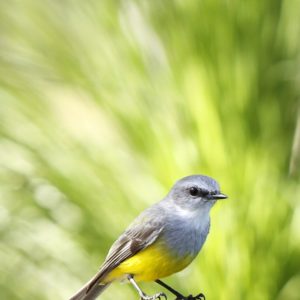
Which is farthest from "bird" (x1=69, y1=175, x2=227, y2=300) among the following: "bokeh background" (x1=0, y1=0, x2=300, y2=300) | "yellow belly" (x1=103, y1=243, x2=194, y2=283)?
"bokeh background" (x1=0, y1=0, x2=300, y2=300)

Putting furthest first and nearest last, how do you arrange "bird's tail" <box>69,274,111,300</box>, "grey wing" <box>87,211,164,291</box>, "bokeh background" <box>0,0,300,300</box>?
"bokeh background" <box>0,0,300,300</box>
"grey wing" <box>87,211,164,291</box>
"bird's tail" <box>69,274,111,300</box>

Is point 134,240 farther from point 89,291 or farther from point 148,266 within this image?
point 89,291

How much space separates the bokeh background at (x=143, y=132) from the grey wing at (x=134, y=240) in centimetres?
75

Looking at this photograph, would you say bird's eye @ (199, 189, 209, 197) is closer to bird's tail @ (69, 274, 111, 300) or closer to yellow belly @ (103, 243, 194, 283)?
yellow belly @ (103, 243, 194, 283)

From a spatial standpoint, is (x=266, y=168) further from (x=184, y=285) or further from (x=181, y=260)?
(x=181, y=260)

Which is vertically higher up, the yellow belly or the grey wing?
the grey wing

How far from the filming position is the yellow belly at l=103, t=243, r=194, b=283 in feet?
4.78

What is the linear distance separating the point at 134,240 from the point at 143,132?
0.95 meters

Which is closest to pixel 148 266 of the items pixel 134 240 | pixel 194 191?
pixel 134 240

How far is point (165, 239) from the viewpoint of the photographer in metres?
1.48

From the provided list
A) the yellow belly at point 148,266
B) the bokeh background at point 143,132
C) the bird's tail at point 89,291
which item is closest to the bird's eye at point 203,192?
the yellow belly at point 148,266

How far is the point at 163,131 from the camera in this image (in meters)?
2.41

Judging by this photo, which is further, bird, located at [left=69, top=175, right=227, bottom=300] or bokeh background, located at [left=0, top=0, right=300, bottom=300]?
bokeh background, located at [left=0, top=0, right=300, bottom=300]

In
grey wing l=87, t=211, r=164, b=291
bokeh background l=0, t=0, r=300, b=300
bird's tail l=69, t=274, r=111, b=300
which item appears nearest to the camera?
bird's tail l=69, t=274, r=111, b=300
